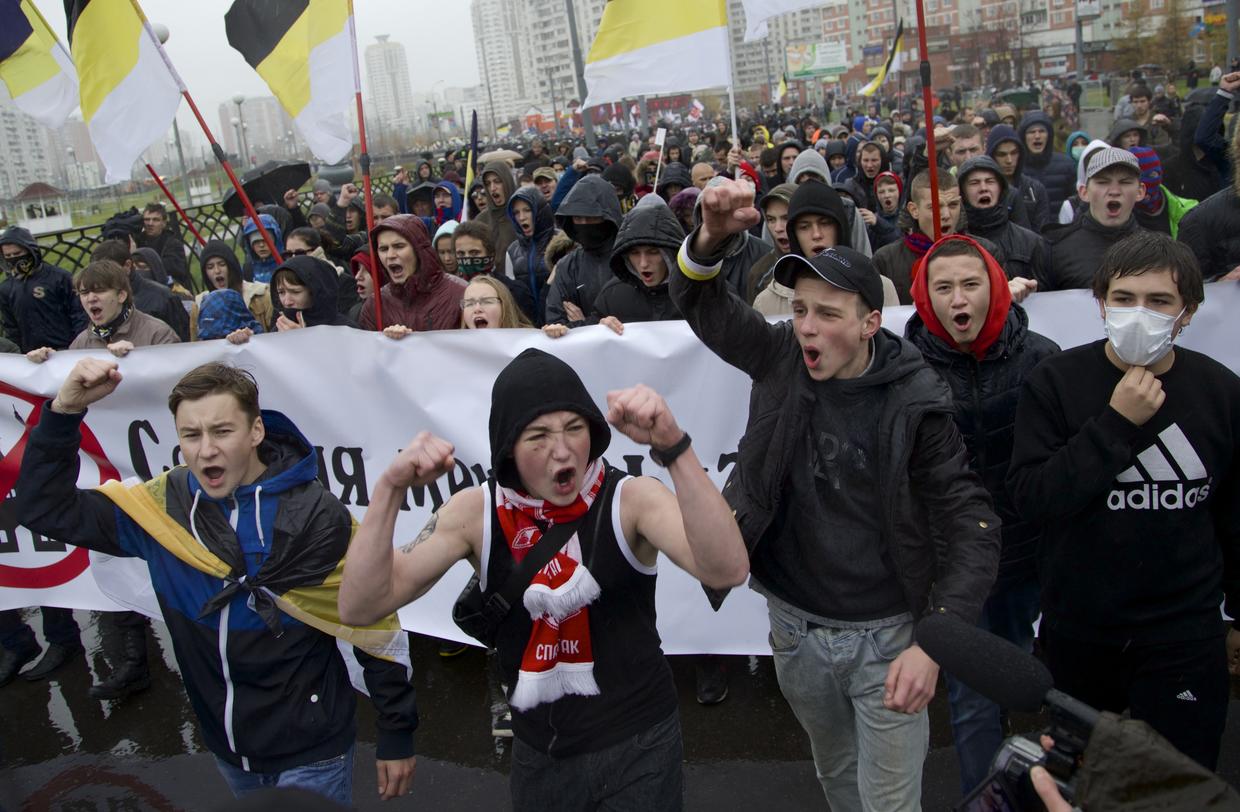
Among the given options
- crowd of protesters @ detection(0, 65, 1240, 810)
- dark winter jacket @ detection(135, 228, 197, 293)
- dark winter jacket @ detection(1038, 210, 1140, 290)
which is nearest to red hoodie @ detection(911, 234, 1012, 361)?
crowd of protesters @ detection(0, 65, 1240, 810)

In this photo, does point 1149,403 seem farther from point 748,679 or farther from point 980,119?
point 980,119

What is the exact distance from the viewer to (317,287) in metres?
5.69

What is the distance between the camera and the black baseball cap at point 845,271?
8.91ft

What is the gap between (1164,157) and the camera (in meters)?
8.99

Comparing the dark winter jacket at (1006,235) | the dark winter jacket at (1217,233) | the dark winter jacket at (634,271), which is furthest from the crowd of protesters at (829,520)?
the dark winter jacket at (1006,235)

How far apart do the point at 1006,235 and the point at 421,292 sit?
9.74 feet

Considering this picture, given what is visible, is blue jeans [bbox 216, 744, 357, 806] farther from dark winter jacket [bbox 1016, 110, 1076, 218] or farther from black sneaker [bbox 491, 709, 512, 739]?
dark winter jacket [bbox 1016, 110, 1076, 218]

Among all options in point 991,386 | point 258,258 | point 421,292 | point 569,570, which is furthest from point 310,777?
point 258,258

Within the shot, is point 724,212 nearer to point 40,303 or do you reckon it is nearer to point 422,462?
point 422,462

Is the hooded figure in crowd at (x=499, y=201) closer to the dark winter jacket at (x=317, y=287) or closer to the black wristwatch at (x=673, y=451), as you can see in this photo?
the dark winter jacket at (x=317, y=287)

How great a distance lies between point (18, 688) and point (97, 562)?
64.2 inches

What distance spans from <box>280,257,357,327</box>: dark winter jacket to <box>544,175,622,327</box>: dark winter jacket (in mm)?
1212

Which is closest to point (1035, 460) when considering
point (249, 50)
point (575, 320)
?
point (575, 320)

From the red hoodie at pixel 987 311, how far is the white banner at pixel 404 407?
1.00m
